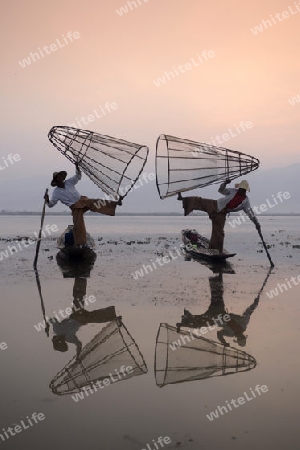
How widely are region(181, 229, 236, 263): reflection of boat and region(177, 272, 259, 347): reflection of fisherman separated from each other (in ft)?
20.5

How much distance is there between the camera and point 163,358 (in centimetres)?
604

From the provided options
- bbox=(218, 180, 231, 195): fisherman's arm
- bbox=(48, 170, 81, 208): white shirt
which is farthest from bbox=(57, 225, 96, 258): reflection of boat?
bbox=(218, 180, 231, 195): fisherman's arm

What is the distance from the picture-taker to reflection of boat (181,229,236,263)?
15.9 m

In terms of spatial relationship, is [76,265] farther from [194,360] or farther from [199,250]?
[194,360]

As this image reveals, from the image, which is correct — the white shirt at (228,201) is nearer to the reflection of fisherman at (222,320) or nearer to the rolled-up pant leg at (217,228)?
the rolled-up pant leg at (217,228)

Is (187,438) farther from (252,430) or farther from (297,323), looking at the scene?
(297,323)

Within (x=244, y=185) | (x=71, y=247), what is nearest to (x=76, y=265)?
(x=71, y=247)

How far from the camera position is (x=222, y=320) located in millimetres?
8008

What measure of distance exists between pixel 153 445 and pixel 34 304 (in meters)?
5.93

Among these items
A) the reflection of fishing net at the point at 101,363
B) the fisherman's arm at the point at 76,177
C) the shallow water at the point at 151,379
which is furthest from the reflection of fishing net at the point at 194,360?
the fisherman's arm at the point at 76,177

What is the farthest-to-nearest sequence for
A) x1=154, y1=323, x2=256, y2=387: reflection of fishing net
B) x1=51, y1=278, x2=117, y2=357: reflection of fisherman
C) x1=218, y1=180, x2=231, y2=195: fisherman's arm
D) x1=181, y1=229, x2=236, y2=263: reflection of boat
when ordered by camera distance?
x1=181, y1=229, x2=236, y2=263: reflection of boat → x1=218, y1=180, x2=231, y2=195: fisherman's arm → x1=51, y1=278, x2=117, y2=357: reflection of fisherman → x1=154, y1=323, x2=256, y2=387: reflection of fishing net

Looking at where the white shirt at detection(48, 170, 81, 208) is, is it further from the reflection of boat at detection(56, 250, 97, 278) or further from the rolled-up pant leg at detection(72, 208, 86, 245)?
the reflection of boat at detection(56, 250, 97, 278)

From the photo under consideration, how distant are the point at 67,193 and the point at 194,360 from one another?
10280 mm

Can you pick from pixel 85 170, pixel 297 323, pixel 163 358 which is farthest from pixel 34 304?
pixel 85 170
